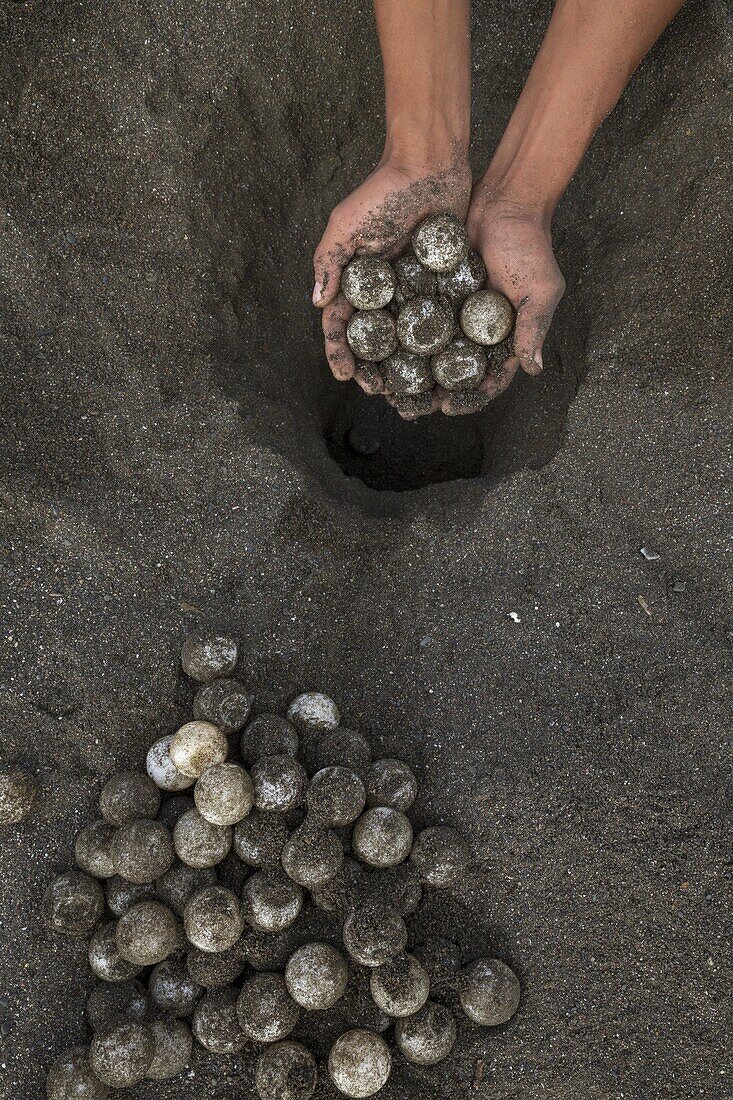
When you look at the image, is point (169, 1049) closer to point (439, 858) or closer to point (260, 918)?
point (260, 918)

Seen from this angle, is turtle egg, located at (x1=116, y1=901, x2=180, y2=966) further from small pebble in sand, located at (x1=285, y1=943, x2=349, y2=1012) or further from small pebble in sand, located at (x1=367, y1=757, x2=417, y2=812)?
small pebble in sand, located at (x1=367, y1=757, x2=417, y2=812)

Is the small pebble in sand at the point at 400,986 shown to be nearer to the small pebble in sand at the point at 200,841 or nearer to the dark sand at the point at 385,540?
the dark sand at the point at 385,540

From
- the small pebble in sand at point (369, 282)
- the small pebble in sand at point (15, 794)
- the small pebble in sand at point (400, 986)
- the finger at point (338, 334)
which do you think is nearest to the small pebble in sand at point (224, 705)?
the small pebble in sand at point (15, 794)

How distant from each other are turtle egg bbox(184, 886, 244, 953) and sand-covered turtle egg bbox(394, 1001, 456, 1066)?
0.55m

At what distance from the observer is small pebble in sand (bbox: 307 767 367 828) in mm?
2115

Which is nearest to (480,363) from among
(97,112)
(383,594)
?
(383,594)

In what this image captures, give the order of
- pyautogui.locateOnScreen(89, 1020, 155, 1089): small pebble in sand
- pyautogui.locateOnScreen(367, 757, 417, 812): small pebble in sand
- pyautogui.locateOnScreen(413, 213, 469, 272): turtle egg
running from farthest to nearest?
pyautogui.locateOnScreen(413, 213, 469, 272): turtle egg, pyautogui.locateOnScreen(367, 757, 417, 812): small pebble in sand, pyautogui.locateOnScreen(89, 1020, 155, 1089): small pebble in sand

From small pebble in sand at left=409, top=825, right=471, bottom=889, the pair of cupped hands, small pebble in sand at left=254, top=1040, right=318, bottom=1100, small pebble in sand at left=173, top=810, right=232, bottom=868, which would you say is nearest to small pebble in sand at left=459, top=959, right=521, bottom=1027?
small pebble in sand at left=409, top=825, right=471, bottom=889

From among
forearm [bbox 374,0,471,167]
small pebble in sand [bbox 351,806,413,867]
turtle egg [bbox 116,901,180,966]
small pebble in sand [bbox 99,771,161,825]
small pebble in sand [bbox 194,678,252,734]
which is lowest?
small pebble in sand [bbox 351,806,413,867]

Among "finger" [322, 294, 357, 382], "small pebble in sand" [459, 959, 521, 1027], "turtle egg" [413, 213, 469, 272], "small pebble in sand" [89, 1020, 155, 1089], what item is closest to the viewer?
"small pebble in sand" [89, 1020, 155, 1089]

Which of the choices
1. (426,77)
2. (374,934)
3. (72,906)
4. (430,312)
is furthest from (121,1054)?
(426,77)

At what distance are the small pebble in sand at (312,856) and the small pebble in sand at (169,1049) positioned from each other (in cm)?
56

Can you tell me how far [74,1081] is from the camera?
→ 80.7 inches

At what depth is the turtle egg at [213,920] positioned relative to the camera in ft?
6.70
